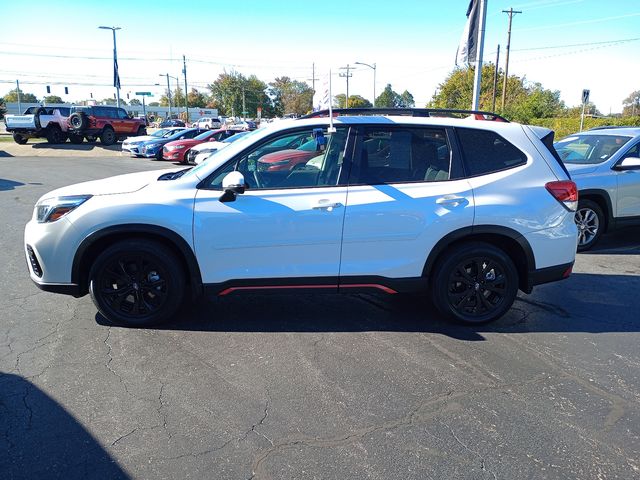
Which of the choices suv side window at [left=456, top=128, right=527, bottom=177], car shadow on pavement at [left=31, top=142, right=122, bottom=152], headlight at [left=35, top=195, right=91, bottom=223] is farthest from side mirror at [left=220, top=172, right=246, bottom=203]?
car shadow on pavement at [left=31, top=142, right=122, bottom=152]

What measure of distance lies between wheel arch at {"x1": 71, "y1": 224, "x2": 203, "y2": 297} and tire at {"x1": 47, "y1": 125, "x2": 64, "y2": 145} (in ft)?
93.0

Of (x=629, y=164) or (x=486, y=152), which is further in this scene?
(x=629, y=164)

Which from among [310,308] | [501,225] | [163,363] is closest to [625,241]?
[501,225]

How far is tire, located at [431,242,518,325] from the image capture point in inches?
170

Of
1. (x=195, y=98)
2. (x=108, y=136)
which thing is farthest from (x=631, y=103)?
(x=108, y=136)

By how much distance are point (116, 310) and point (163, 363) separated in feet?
2.92

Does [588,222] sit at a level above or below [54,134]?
below

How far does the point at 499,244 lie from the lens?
4449 mm

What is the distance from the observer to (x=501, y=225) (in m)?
4.24

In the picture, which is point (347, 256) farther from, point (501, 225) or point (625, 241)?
point (625, 241)

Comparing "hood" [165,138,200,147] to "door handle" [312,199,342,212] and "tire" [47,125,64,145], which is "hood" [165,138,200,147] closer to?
"tire" [47,125,64,145]

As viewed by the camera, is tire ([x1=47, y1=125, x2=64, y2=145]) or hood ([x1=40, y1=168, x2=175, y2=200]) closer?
hood ([x1=40, y1=168, x2=175, y2=200])

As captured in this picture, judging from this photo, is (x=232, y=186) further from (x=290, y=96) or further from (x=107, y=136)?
(x=290, y=96)

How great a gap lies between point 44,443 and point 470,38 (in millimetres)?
11014
